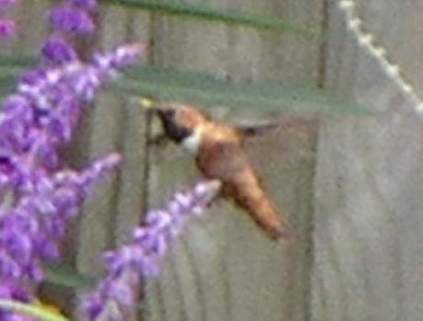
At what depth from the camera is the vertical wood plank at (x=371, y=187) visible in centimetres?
254

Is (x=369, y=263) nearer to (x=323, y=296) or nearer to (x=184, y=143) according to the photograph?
(x=323, y=296)

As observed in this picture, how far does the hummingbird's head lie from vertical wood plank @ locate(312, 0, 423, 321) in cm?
31

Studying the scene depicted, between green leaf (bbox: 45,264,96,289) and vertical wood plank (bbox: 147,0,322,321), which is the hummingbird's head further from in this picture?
green leaf (bbox: 45,264,96,289)

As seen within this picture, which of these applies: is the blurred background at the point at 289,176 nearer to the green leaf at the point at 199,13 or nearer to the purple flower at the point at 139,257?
the green leaf at the point at 199,13

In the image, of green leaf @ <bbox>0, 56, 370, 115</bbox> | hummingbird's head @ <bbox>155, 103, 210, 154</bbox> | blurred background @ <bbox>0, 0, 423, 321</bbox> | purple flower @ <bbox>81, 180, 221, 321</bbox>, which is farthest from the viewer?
blurred background @ <bbox>0, 0, 423, 321</bbox>

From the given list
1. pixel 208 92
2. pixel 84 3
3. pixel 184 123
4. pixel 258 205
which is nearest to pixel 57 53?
pixel 84 3

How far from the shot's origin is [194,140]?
2293mm

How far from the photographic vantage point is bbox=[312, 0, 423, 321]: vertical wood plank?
100.0 inches

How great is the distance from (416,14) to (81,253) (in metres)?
0.56

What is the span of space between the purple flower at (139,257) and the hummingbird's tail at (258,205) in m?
0.92

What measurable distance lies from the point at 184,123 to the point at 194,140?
0.22 feet

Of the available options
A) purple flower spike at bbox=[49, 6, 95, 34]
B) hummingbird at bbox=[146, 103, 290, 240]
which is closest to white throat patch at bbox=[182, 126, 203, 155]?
hummingbird at bbox=[146, 103, 290, 240]

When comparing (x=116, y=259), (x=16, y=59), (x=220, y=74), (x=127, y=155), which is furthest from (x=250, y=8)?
(x=116, y=259)

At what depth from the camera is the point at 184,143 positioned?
2.29 meters
